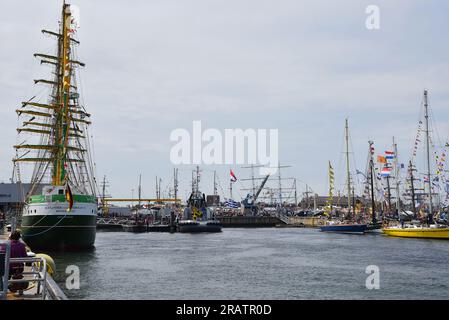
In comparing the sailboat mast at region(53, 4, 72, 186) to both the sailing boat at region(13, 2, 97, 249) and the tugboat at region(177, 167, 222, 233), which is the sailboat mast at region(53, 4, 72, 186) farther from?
the tugboat at region(177, 167, 222, 233)

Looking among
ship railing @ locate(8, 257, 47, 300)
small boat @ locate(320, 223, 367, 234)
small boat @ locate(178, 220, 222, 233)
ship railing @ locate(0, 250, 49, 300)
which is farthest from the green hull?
small boat @ locate(320, 223, 367, 234)

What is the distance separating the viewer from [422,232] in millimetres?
77312

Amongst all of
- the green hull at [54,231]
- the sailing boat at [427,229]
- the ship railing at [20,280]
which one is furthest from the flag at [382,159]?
the ship railing at [20,280]

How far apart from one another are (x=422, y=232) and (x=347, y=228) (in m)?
25.3

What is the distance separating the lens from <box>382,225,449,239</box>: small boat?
73438 mm

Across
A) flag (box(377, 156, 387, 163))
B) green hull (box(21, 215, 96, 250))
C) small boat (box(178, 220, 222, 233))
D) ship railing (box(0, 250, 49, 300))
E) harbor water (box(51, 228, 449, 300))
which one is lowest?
small boat (box(178, 220, 222, 233))

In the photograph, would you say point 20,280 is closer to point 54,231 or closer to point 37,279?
point 37,279

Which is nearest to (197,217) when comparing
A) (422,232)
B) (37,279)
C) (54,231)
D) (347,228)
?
(347,228)

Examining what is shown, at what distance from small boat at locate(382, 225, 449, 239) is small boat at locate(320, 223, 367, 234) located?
1089 cm

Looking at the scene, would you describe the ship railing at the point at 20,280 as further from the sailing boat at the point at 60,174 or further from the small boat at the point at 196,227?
the small boat at the point at 196,227

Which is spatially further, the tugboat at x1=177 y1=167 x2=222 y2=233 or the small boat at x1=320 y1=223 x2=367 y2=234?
the tugboat at x1=177 y1=167 x2=222 y2=233
